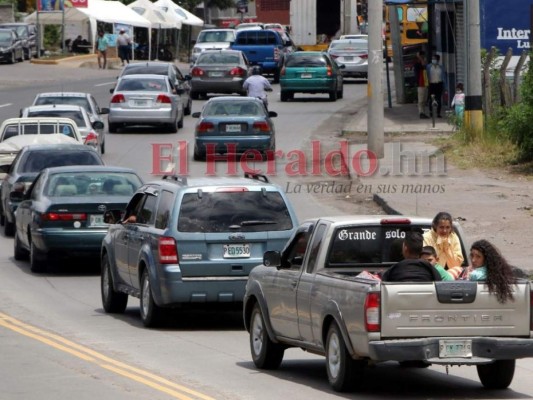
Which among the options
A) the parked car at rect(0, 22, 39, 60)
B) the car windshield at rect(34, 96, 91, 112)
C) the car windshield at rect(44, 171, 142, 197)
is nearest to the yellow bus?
the parked car at rect(0, 22, 39, 60)

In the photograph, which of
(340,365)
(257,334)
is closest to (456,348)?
(340,365)

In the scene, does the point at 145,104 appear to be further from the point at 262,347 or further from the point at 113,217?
the point at 262,347

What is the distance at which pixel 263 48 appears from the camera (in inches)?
2202

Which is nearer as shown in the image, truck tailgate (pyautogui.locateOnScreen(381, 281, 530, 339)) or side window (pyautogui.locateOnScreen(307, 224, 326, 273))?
truck tailgate (pyautogui.locateOnScreen(381, 281, 530, 339))

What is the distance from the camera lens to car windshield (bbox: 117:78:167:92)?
3862 cm

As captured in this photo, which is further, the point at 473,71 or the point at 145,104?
the point at 145,104

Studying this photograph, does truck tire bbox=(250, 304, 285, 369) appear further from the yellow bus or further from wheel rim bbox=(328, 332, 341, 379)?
the yellow bus

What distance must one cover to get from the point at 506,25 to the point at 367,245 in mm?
28290

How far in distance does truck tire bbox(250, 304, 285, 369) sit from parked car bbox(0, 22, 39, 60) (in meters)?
58.8

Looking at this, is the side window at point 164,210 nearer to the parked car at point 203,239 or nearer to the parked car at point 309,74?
the parked car at point 203,239

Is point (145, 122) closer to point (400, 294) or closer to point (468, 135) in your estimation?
point (468, 135)

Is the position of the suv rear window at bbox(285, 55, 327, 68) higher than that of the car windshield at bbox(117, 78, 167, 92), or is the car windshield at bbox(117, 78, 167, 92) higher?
the suv rear window at bbox(285, 55, 327, 68)

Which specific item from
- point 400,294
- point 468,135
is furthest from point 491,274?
point 468,135

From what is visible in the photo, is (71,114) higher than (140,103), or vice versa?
(140,103)
